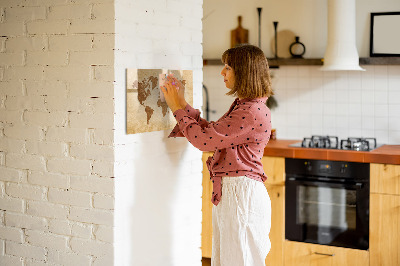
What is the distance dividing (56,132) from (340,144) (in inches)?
91.6

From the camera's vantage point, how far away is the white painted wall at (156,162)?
2625 mm

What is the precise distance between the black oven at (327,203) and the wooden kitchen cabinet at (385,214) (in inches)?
1.9

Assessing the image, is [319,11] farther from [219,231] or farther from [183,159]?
[219,231]

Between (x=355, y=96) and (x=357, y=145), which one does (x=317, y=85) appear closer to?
(x=355, y=96)

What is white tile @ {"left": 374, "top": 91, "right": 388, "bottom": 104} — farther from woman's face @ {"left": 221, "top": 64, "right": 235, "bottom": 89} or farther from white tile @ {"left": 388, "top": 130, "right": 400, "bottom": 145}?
woman's face @ {"left": 221, "top": 64, "right": 235, "bottom": 89}

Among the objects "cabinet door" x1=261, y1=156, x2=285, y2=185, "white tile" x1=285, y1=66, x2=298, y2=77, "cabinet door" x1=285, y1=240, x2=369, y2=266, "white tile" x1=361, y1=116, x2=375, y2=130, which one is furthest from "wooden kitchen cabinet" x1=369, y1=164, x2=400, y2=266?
"white tile" x1=285, y1=66, x2=298, y2=77

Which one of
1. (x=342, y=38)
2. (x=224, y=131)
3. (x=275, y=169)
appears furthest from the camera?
(x=342, y=38)

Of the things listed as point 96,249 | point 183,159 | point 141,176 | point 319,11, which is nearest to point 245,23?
point 319,11

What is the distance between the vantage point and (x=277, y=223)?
170 inches

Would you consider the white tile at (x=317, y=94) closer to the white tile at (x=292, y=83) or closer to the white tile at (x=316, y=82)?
the white tile at (x=316, y=82)

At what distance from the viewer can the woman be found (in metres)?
2.67

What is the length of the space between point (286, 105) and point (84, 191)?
263 cm

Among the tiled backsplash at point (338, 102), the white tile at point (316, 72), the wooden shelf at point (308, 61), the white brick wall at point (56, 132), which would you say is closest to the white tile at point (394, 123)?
the tiled backsplash at point (338, 102)

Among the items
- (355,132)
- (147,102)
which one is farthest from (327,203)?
(147,102)
